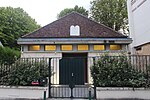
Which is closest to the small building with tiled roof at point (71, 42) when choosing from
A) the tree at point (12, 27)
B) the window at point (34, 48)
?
the window at point (34, 48)

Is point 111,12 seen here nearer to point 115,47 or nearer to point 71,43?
point 115,47

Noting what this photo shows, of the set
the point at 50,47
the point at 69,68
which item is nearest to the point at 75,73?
the point at 69,68

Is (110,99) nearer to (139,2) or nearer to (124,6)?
(139,2)

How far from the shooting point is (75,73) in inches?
508

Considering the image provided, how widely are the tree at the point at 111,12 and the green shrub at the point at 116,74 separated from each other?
22.2 m

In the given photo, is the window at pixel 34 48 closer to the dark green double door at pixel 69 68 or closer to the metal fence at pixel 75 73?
the metal fence at pixel 75 73

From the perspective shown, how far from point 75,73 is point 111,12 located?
2284cm

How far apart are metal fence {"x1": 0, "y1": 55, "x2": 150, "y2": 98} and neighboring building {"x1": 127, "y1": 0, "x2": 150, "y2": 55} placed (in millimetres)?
2702

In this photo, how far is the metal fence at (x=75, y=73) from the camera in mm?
11891

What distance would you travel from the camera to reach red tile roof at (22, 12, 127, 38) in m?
19.3

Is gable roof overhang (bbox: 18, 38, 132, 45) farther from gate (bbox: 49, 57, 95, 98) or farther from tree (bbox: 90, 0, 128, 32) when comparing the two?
tree (bbox: 90, 0, 128, 32)

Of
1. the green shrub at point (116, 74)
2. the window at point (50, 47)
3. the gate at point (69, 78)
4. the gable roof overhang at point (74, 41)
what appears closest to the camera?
the green shrub at point (116, 74)

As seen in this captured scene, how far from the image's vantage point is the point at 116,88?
1154 cm

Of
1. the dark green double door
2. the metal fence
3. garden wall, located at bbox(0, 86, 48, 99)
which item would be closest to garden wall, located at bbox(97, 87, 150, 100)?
the metal fence
